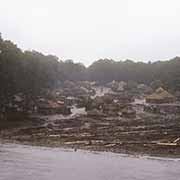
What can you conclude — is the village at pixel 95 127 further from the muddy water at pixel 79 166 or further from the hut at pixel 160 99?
the hut at pixel 160 99

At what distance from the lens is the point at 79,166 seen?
37.6 m

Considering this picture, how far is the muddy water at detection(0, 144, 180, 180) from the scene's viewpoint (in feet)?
107

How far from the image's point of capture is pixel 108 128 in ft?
240

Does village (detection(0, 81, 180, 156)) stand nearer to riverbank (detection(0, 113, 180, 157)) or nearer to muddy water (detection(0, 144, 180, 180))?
riverbank (detection(0, 113, 180, 157))

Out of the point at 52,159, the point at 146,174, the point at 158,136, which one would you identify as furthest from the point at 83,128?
the point at 146,174

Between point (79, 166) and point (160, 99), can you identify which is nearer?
point (79, 166)

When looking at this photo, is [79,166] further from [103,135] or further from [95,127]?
[95,127]

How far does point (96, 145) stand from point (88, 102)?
57.7 m

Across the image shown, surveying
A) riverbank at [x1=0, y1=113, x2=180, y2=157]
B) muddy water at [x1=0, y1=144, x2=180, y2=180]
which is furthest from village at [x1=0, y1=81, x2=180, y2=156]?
muddy water at [x1=0, y1=144, x2=180, y2=180]

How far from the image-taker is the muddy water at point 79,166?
107ft

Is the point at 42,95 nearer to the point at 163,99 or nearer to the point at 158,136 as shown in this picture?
the point at 163,99

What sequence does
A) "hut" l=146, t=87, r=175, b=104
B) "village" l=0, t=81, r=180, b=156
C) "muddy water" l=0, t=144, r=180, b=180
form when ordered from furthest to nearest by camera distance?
"hut" l=146, t=87, r=175, b=104
"village" l=0, t=81, r=180, b=156
"muddy water" l=0, t=144, r=180, b=180

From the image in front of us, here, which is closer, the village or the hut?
the village

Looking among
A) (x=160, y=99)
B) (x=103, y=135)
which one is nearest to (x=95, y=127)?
(x=103, y=135)
